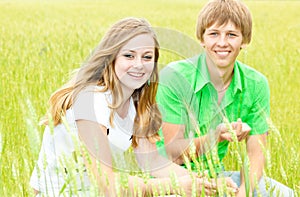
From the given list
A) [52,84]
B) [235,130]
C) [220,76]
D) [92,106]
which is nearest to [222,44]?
[220,76]

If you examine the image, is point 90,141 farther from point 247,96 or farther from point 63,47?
point 63,47

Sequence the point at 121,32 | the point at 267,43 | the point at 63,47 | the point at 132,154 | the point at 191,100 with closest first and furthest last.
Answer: the point at 121,32
the point at 132,154
the point at 191,100
the point at 63,47
the point at 267,43

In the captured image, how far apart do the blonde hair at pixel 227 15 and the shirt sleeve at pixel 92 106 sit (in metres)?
0.72

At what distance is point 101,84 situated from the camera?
2.04 m

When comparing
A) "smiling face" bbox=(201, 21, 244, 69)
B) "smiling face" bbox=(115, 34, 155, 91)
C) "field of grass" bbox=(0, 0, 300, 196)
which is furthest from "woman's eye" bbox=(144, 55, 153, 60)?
"smiling face" bbox=(201, 21, 244, 69)

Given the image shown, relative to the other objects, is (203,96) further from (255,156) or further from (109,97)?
(109,97)

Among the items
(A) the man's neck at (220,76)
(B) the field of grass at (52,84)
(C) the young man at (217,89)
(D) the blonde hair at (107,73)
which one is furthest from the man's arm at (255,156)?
(D) the blonde hair at (107,73)

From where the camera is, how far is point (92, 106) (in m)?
1.88

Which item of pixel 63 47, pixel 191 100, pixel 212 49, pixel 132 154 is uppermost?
pixel 63 47

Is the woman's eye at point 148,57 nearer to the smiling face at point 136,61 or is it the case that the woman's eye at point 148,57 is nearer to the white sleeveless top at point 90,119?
the smiling face at point 136,61

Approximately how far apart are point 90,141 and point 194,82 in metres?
0.75

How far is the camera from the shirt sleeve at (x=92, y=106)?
1841 millimetres

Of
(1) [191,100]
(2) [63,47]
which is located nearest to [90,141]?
(1) [191,100]

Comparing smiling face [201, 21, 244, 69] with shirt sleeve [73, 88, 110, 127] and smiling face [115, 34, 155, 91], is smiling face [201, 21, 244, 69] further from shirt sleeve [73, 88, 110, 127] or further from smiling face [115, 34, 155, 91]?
shirt sleeve [73, 88, 110, 127]
